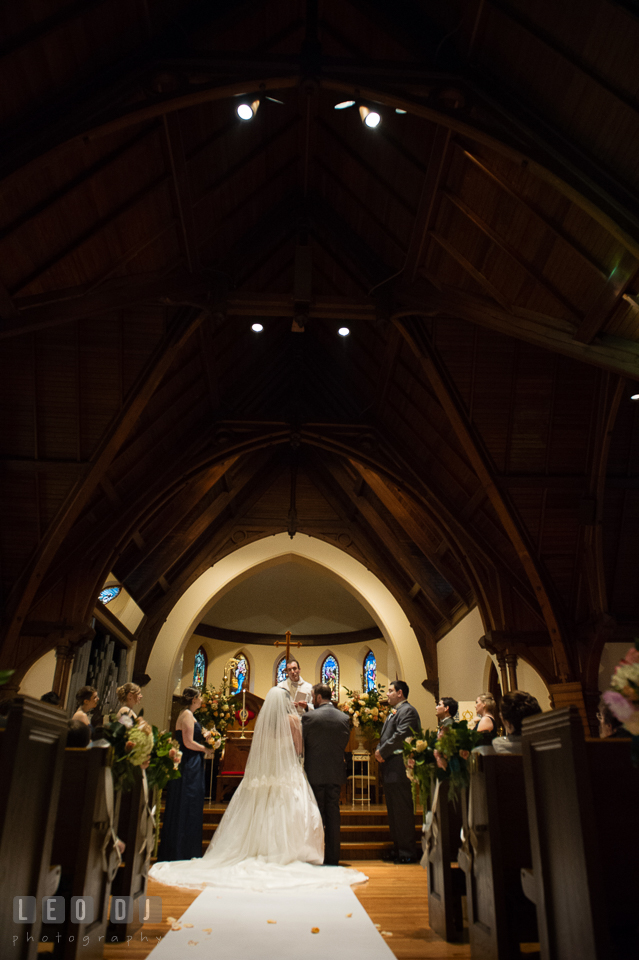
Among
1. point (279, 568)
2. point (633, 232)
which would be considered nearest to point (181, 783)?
point (633, 232)

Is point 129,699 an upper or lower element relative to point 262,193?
lower

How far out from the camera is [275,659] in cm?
1758

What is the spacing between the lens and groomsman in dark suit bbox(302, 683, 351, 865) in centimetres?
616

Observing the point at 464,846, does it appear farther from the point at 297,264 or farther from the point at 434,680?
the point at 434,680

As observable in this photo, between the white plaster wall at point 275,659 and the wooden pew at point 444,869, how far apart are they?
13214mm

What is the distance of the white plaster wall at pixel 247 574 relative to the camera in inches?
489

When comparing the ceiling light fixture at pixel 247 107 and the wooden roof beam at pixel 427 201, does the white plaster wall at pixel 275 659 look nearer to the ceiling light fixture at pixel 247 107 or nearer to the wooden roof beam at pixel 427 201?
the wooden roof beam at pixel 427 201

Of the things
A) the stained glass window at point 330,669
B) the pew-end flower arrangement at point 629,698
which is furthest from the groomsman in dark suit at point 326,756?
the stained glass window at point 330,669

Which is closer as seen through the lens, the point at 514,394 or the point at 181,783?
the point at 181,783

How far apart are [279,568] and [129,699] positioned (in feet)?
39.7

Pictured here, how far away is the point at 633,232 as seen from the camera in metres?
4.41

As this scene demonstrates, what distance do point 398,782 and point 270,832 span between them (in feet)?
5.43

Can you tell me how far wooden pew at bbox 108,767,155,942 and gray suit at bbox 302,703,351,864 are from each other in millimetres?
2712

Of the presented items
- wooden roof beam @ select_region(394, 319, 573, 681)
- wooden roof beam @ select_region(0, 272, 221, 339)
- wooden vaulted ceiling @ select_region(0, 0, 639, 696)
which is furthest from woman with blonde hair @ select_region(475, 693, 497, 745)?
wooden roof beam @ select_region(0, 272, 221, 339)
